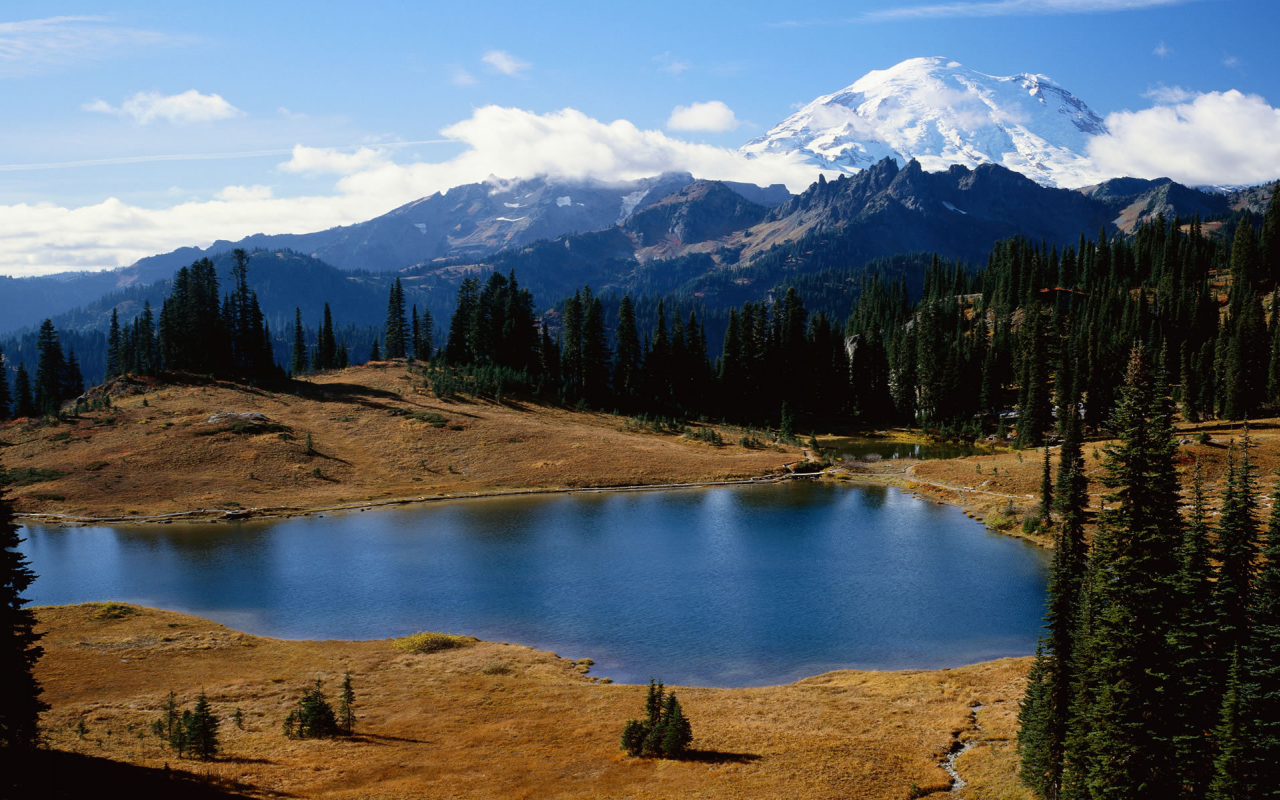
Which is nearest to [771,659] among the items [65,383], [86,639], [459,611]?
[459,611]

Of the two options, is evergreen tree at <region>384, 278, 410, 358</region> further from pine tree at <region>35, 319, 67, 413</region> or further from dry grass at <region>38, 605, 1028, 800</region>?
dry grass at <region>38, 605, 1028, 800</region>

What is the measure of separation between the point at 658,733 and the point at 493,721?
8417 mm

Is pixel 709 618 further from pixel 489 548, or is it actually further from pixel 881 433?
pixel 881 433

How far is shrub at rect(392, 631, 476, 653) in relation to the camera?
4509 centimetres

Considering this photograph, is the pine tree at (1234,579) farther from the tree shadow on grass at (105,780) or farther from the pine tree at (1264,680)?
the tree shadow on grass at (105,780)

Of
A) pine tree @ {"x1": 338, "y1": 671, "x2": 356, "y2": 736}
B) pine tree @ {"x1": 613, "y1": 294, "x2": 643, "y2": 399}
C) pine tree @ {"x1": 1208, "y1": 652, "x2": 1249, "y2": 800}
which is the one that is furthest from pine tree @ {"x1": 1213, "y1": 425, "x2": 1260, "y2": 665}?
pine tree @ {"x1": 613, "y1": 294, "x2": 643, "y2": 399}

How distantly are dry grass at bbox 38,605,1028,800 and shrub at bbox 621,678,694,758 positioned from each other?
2.03ft

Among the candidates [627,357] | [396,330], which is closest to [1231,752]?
[627,357]

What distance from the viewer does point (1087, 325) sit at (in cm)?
13700

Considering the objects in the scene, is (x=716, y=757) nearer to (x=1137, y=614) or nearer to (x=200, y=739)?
(x=1137, y=614)

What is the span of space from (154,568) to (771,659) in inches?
1958

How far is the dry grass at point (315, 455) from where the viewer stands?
8694 cm

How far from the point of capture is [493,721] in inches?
1388

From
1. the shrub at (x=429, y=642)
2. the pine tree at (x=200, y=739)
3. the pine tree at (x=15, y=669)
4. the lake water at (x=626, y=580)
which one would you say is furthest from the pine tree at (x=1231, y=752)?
the pine tree at (x=15, y=669)
